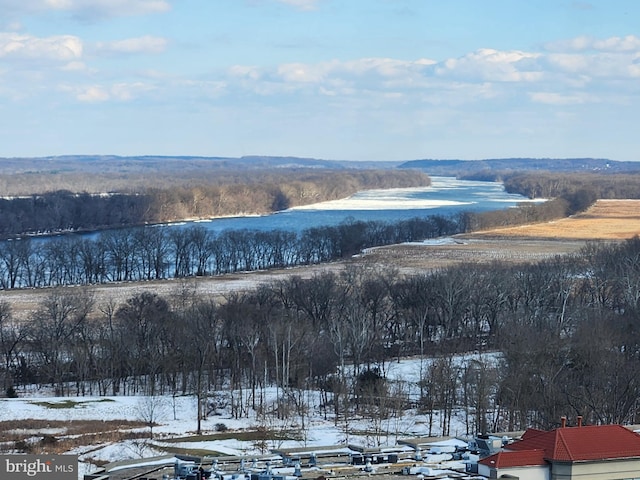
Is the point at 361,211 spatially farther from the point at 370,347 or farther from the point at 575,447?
the point at 575,447

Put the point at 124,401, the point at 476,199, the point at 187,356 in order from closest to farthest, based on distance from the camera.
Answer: the point at 124,401 → the point at 187,356 → the point at 476,199

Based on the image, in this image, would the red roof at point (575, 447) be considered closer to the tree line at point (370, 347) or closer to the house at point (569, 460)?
the house at point (569, 460)

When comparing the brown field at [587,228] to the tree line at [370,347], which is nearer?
the tree line at [370,347]

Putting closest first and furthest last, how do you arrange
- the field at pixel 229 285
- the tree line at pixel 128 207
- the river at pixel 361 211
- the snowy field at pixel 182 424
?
1. the snowy field at pixel 182 424
2. the field at pixel 229 285
3. the tree line at pixel 128 207
4. the river at pixel 361 211

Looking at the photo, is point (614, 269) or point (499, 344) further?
point (614, 269)

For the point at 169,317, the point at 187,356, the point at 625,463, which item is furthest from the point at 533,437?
the point at 169,317

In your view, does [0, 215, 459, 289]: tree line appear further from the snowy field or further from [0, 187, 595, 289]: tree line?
the snowy field

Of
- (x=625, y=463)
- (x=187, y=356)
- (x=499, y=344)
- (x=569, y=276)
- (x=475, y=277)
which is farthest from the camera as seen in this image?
(x=569, y=276)

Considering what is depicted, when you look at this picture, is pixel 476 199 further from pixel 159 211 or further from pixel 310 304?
pixel 310 304

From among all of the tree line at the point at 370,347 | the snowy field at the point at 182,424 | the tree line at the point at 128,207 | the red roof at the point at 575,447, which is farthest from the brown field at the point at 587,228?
the red roof at the point at 575,447
